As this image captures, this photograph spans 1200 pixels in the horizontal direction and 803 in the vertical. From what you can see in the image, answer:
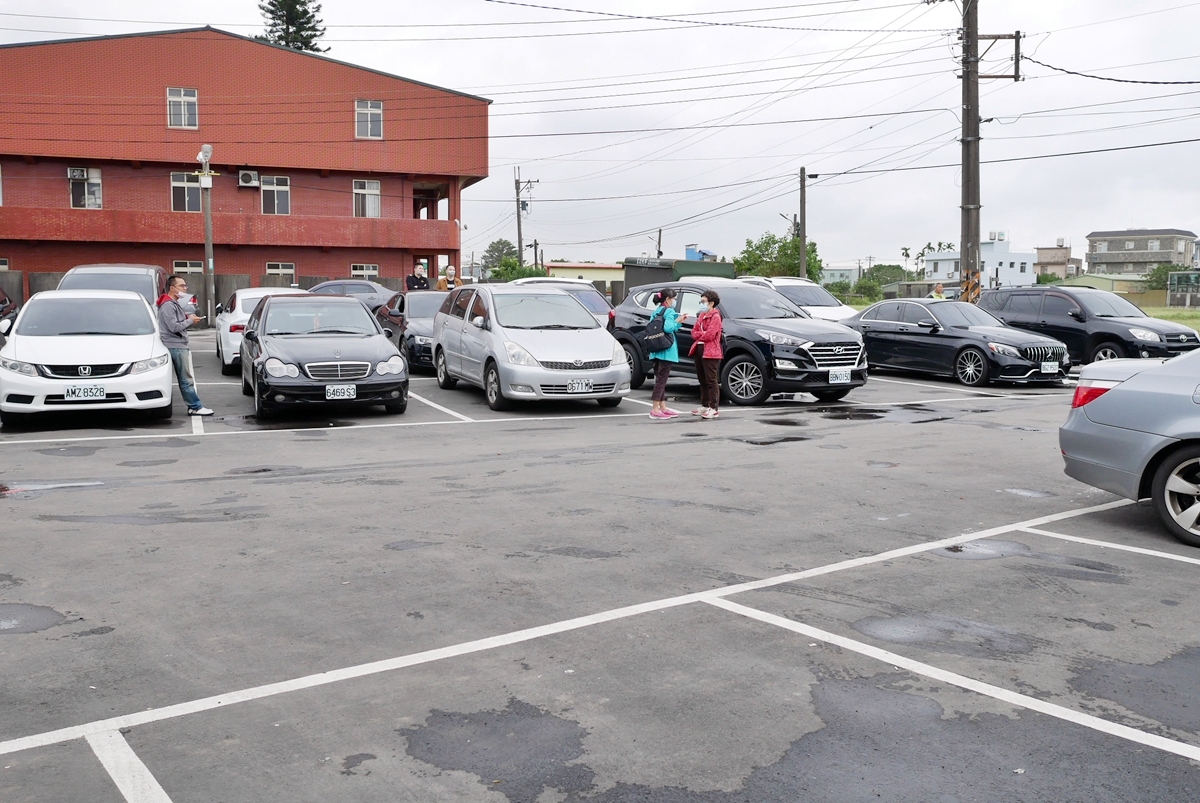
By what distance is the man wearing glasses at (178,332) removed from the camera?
42.3 feet

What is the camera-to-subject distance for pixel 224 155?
4078 centimetres

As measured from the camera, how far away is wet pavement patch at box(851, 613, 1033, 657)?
15.7 ft

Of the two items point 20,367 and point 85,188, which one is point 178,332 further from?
point 85,188

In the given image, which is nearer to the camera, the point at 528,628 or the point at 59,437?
the point at 528,628

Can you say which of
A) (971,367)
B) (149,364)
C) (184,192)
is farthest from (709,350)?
(184,192)

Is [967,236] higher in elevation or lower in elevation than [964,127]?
lower

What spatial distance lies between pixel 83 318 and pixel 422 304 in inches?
282

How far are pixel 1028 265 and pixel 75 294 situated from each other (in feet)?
411

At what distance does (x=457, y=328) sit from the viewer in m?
16.0

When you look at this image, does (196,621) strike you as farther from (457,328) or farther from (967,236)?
(967,236)

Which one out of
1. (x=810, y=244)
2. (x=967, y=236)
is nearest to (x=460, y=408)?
(x=967, y=236)

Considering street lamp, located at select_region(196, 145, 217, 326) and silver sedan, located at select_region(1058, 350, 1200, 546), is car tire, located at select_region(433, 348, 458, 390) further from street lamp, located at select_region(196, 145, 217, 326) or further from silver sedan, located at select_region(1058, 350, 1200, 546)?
street lamp, located at select_region(196, 145, 217, 326)

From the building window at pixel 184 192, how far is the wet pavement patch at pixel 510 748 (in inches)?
1638

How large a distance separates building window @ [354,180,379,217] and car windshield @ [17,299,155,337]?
3131 cm
